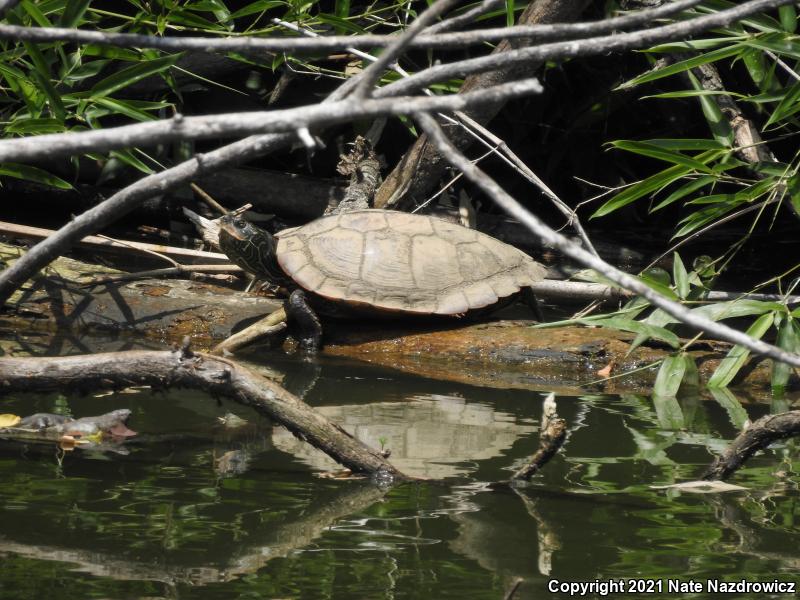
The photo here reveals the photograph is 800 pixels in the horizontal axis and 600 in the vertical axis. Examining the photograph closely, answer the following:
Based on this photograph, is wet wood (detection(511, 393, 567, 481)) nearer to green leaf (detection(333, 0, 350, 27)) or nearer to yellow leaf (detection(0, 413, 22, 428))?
yellow leaf (detection(0, 413, 22, 428))

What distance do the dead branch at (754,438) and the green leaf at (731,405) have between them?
1.06m

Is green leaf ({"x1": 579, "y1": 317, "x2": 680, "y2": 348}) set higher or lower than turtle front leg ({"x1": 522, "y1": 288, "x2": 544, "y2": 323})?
lower

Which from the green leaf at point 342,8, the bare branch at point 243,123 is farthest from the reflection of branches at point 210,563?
the green leaf at point 342,8

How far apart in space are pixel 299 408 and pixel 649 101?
5277mm

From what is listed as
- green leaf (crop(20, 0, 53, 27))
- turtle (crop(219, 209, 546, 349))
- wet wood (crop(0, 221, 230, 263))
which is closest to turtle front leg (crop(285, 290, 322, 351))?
turtle (crop(219, 209, 546, 349))

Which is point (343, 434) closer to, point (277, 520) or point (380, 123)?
point (277, 520)

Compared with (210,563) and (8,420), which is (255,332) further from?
(210,563)

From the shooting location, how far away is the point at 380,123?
7137mm

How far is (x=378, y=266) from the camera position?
19.0ft

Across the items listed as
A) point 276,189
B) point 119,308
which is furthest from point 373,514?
point 276,189

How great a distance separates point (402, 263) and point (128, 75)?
6.48ft

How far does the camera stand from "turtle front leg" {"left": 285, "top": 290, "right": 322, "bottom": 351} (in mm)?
5562

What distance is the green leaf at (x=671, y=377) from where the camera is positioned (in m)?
4.41

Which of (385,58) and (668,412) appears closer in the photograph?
(385,58)
